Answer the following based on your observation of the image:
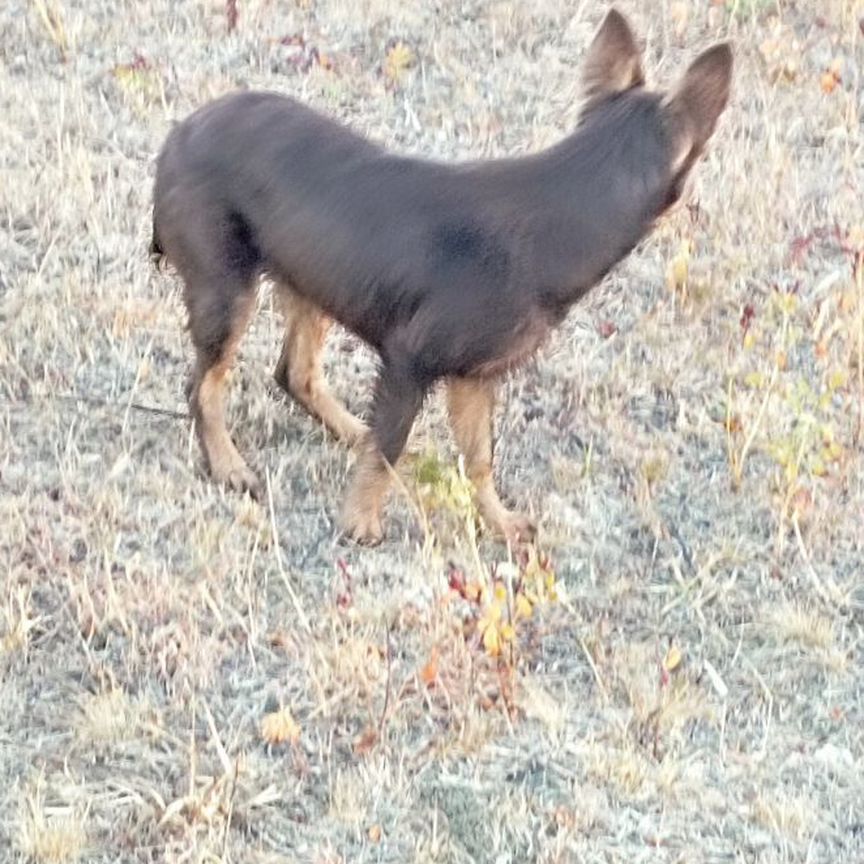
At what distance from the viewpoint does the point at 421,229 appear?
14.2 ft

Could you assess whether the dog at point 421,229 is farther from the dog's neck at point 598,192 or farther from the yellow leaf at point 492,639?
the yellow leaf at point 492,639

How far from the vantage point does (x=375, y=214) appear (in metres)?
4.40

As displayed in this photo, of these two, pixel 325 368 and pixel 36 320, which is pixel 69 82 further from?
pixel 325 368

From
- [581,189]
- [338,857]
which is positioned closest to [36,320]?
[581,189]

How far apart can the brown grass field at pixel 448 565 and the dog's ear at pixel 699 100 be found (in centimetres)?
82

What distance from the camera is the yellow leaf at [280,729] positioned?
3.94 meters

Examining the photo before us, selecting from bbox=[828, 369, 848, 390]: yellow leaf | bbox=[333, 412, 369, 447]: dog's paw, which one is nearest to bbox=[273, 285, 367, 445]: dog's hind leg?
bbox=[333, 412, 369, 447]: dog's paw

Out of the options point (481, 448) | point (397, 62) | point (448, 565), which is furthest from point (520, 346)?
point (397, 62)

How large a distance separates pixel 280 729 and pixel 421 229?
1.55m

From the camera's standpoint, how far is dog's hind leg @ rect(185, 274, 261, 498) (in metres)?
4.74

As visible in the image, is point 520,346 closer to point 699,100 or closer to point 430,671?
point 699,100

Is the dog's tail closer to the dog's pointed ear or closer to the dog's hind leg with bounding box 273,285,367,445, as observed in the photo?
the dog's hind leg with bounding box 273,285,367,445

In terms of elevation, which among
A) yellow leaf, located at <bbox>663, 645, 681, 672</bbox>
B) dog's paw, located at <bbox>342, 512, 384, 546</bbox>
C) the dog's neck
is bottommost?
dog's paw, located at <bbox>342, 512, 384, 546</bbox>

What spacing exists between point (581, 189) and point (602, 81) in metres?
0.40
